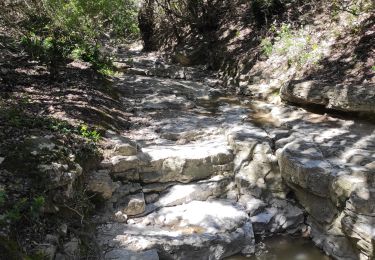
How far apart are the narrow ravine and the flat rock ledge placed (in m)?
0.01

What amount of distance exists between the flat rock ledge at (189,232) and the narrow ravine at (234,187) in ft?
0.04

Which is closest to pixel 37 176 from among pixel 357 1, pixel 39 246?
pixel 39 246

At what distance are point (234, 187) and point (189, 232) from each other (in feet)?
4.02

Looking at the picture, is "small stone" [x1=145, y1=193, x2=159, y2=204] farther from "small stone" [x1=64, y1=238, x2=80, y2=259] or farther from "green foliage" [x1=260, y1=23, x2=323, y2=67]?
"green foliage" [x1=260, y1=23, x2=323, y2=67]

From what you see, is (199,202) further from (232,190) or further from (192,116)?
(192,116)

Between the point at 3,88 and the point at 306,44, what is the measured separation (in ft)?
21.2

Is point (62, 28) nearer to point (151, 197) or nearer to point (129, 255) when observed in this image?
point (151, 197)

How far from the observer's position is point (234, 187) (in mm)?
5570

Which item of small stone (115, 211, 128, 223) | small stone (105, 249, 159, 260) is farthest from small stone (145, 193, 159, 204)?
small stone (105, 249, 159, 260)

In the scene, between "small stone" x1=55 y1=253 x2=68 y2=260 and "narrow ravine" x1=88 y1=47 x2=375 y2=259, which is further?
"narrow ravine" x1=88 y1=47 x2=375 y2=259

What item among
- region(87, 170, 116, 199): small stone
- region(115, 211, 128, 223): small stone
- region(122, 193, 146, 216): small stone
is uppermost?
region(87, 170, 116, 199): small stone

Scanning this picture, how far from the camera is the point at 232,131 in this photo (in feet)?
20.7

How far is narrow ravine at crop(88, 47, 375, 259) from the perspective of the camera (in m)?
4.36

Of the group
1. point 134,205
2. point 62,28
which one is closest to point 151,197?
point 134,205
